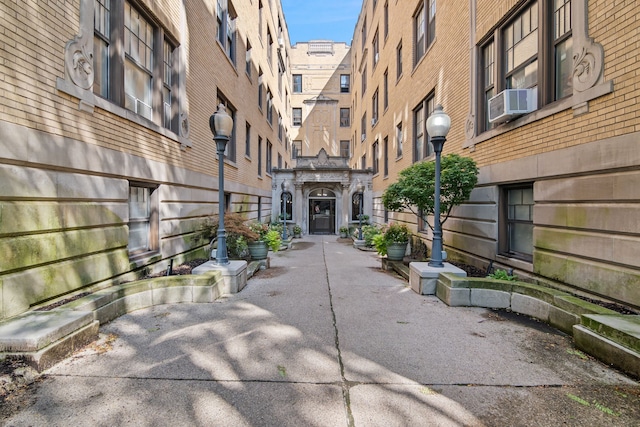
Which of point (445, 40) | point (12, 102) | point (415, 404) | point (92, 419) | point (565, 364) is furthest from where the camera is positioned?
point (445, 40)

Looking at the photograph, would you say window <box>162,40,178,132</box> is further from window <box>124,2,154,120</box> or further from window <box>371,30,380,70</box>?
window <box>371,30,380,70</box>

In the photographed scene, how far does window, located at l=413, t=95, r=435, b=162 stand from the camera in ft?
35.6

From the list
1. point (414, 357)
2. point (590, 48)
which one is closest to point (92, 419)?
point (414, 357)

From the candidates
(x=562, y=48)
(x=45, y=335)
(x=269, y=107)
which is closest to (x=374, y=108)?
(x=269, y=107)

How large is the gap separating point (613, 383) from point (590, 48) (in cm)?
452

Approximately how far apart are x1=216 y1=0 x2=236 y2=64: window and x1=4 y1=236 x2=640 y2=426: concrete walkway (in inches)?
405

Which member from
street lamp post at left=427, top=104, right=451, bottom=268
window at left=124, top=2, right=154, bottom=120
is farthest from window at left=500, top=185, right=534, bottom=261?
window at left=124, top=2, right=154, bottom=120

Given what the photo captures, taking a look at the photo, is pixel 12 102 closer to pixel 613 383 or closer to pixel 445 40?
pixel 613 383

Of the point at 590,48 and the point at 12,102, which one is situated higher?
the point at 590,48

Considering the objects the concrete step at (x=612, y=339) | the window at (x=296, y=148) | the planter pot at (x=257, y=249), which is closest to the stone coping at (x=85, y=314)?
the planter pot at (x=257, y=249)

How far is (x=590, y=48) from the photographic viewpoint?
4.48 metres

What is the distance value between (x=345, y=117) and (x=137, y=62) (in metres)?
28.7

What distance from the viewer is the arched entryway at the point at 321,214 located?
834 inches

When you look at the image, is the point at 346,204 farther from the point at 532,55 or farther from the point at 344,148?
the point at 344,148
